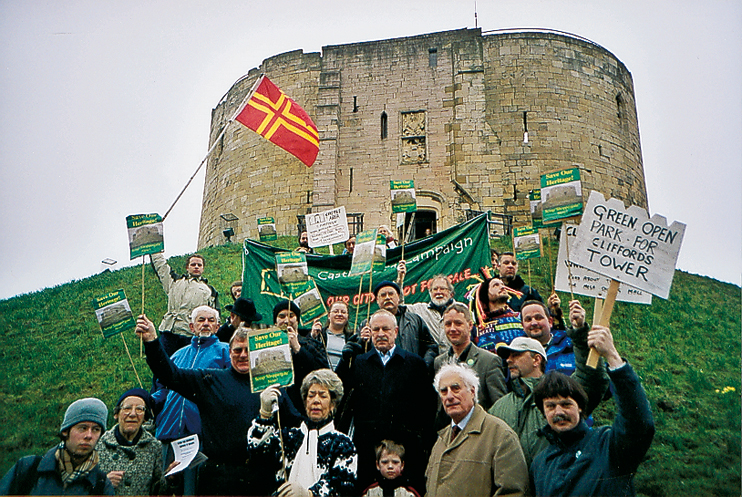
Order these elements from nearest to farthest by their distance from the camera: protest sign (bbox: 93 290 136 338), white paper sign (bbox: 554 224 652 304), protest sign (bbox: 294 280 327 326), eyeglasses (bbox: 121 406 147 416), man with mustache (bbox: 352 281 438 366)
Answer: eyeglasses (bbox: 121 406 147 416), white paper sign (bbox: 554 224 652 304), man with mustache (bbox: 352 281 438 366), protest sign (bbox: 93 290 136 338), protest sign (bbox: 294 280 327 326)

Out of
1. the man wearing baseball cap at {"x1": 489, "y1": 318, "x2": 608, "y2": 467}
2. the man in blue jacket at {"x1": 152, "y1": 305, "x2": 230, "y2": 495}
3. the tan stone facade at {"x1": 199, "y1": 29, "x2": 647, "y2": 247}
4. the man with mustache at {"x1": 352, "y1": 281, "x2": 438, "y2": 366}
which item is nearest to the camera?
the man wearing baseball cap at {"x1": 489, "y1": 318, "x2": 608, "y2": 467}

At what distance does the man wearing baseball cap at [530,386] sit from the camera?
12.2 feet

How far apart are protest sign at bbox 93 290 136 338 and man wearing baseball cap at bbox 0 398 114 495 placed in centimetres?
129

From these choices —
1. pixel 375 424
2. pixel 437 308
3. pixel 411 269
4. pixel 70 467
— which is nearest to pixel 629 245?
pixel 375 424

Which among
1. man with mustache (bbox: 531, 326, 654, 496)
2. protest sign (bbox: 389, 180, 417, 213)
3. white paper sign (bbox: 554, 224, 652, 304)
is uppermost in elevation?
protest sign (bbox: 389, 180, 417, 213)

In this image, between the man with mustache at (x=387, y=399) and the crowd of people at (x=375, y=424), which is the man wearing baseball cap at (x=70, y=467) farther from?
the man with mustache at (x=387, y=399)

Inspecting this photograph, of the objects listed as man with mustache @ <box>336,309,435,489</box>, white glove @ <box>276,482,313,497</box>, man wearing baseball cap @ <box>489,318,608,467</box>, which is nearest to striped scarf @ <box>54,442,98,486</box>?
white glove @ <box>276,482,313,497</box>

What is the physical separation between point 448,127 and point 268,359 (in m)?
18.2

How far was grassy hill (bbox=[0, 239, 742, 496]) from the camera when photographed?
568 cm

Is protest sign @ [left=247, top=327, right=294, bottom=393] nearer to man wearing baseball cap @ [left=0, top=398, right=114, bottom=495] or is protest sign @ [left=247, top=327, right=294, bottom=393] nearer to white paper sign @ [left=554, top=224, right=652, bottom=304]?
man wearing baseball cap @ [left=0, top=398, right=114, bottom=495]

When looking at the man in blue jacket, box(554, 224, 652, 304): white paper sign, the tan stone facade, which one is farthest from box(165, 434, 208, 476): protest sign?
the tan stone facade

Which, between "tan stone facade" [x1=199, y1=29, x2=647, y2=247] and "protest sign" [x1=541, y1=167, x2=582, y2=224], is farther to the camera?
"tan stone facade" [x1=199, y1=29, x2=647, y2=247]

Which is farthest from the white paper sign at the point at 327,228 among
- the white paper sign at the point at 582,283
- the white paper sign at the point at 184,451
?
the white paper sign at the point at 184,451

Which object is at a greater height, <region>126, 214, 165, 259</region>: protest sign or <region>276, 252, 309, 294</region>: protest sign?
<region>126, 214, 165, 259</region>: protest sign
